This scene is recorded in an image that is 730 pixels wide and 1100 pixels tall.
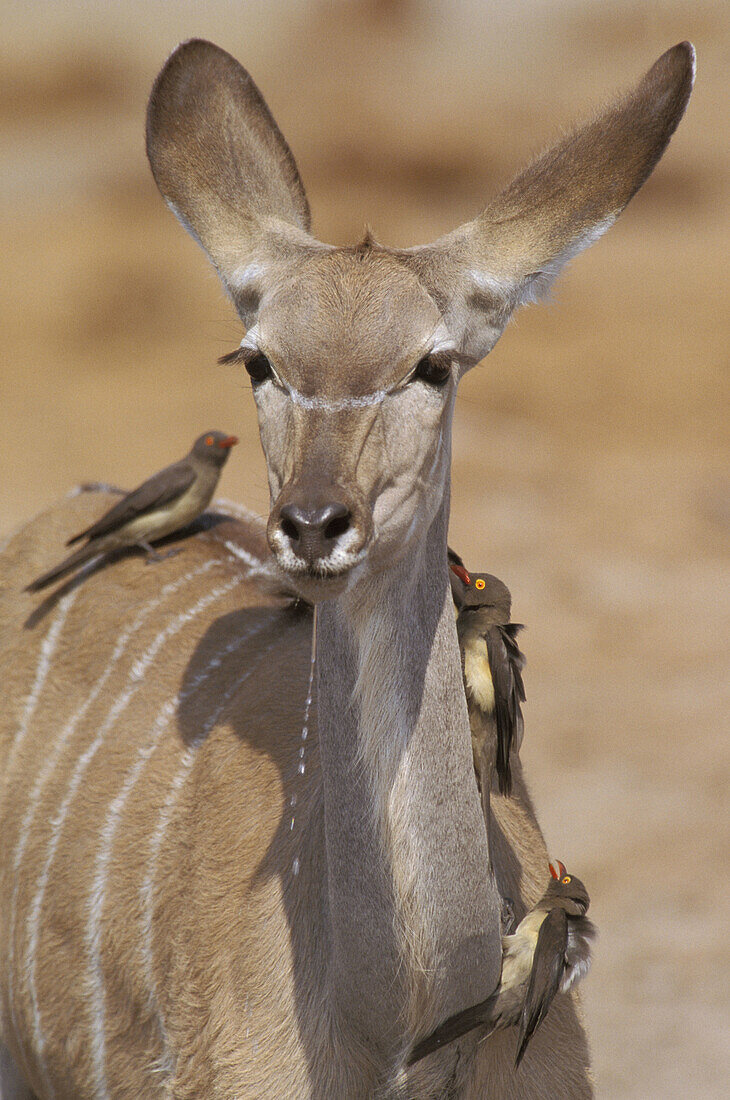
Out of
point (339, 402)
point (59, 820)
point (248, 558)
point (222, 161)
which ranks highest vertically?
point (222, 161)

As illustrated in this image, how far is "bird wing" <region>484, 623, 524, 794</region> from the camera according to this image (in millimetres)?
2893

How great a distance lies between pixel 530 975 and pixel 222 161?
5.94 feet

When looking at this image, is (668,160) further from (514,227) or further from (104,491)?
(514,227)

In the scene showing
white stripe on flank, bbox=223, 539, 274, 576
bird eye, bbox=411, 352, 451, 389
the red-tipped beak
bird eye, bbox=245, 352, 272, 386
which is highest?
bird eye, bbox=411, 352, 451, 389

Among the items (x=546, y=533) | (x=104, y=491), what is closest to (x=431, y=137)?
(x=546, y=533)

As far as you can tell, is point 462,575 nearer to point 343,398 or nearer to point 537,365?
point 343,398

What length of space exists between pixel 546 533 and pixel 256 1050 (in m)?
7.04

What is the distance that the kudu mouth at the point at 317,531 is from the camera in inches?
82.4

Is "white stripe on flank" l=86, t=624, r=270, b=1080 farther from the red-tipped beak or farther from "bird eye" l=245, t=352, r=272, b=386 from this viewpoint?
"bird eye" l=245, t=352, r=272, b=386

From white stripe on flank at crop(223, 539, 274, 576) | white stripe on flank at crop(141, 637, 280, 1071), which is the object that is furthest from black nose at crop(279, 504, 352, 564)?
white stripe on flank at crop(223, 539, 274, 576)

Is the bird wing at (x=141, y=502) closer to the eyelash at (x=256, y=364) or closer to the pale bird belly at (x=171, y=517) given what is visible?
the pale bird belly at (x=171, y=517)

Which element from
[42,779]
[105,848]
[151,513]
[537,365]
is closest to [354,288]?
[105,848]

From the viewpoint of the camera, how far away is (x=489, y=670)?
296 centimetres

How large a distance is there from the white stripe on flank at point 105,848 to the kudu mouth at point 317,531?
5.17 ft
